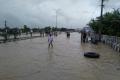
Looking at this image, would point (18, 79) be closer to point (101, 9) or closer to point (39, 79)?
point (39, 79)

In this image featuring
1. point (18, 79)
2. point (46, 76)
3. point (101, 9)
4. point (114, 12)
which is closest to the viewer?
point (18, 79)

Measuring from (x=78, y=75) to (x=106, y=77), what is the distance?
129cm

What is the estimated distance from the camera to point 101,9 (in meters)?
45.7

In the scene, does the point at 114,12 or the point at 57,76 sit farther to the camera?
the point at 114,12

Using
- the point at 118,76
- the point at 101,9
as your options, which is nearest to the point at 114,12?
the point at 101,9

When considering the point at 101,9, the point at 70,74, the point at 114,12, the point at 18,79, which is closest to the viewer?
the point at 18,79

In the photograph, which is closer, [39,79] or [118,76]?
[39,79]

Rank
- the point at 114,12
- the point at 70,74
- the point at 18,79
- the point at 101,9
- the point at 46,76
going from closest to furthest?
the point at 18,79 → the point at 46,76 → the point at 70,74 → the point at 101,9 → the point at 114,12

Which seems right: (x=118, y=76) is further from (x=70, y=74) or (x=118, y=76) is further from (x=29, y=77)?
(x=29, y=77)

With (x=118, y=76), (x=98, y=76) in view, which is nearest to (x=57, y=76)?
(x=98, y=76)

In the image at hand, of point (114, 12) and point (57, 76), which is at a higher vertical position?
point (114, 12)

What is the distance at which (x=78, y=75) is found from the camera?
11.2 meters

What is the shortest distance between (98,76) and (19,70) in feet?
12.7

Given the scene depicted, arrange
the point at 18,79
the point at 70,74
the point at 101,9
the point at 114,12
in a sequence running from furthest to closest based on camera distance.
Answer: the point at 114,12 < the point at 101,9 < the point at 70,74 < the point at 18,79
